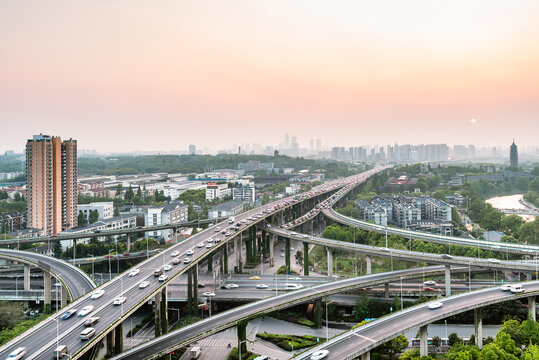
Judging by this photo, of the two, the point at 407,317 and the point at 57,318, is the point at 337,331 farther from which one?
the point at 57,318

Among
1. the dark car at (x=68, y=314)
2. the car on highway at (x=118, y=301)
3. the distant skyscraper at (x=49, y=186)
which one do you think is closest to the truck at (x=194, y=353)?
the car on highway at (x=118, y=301)

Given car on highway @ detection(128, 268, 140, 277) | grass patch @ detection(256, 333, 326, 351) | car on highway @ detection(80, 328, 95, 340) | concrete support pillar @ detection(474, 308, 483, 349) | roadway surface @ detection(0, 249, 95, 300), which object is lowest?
grass patch @ detection(256, 333, 326, 351)

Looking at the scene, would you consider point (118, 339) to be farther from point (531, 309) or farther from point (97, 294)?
point (531, 309)

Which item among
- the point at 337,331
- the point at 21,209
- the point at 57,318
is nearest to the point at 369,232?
the point at 337,331

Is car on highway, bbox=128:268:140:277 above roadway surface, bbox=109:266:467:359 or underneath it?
above

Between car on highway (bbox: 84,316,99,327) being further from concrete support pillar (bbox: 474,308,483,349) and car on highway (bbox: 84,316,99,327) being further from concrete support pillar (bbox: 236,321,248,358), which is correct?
concrete support pillar (bbox: 474,308,483,349)

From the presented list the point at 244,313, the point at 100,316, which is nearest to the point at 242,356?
the point at 244,313

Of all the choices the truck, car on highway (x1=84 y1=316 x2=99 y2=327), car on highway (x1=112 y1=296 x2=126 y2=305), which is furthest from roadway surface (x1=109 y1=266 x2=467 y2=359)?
car on highway (x1=112 y1=296 x2=126 y2=305)
